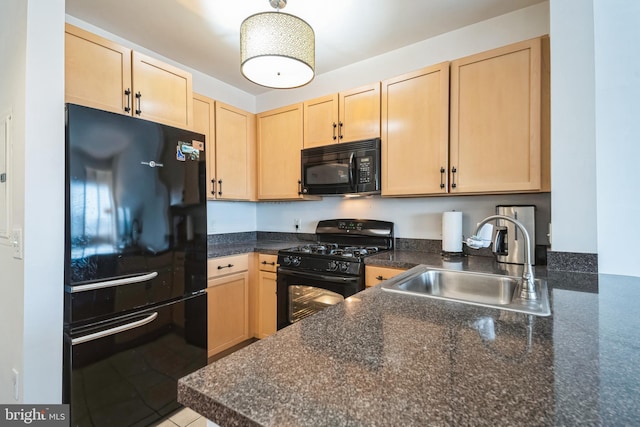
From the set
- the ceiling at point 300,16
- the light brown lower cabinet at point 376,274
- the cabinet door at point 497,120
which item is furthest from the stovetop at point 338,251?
the ceiling at point 300,16

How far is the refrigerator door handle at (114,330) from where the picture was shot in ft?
4.71

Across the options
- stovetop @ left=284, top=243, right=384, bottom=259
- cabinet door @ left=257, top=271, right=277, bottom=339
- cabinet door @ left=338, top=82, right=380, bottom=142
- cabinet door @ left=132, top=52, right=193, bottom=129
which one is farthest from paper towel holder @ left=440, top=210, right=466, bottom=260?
cabinet door @ left=132, top=52, right=193, bottom=129

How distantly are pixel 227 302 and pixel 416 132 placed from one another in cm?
203

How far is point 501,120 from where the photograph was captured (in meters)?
1.87

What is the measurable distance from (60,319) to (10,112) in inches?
43.6

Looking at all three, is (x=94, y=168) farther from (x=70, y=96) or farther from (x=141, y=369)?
(x=141, y=369)

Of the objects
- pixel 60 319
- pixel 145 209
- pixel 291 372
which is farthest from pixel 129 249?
pixel 291 372

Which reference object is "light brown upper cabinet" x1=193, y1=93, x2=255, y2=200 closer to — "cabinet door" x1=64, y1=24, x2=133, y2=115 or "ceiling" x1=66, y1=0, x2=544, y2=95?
"ceiling" x1=66, y1=0, x2=544, y2=95

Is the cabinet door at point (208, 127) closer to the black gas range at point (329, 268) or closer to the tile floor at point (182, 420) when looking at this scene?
the black gas range at point (329, 268)

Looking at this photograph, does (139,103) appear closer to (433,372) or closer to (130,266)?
(130,266)

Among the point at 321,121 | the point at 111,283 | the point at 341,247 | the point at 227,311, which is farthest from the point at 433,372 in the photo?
the point at 321,121

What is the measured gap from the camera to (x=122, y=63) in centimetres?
185

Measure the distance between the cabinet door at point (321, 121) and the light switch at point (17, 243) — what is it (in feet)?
6.56

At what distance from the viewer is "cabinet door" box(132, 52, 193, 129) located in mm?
1930
